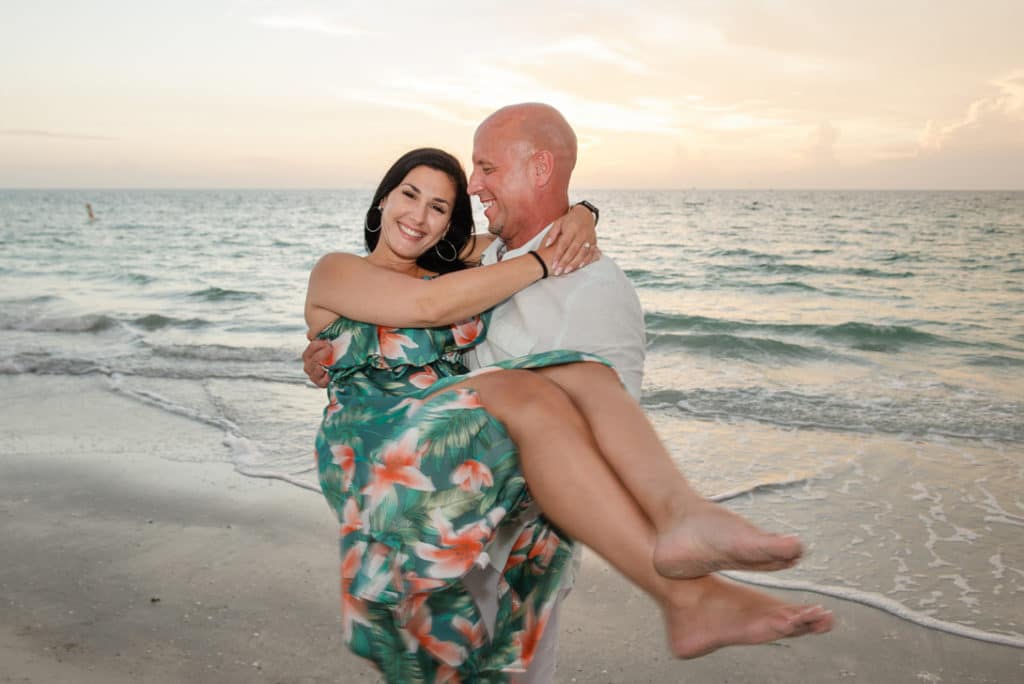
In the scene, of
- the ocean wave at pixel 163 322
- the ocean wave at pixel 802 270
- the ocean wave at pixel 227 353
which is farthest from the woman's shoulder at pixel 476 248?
the ocean wave at pixel 802 270

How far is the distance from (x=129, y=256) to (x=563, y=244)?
22.7m

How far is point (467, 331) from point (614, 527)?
1.08m

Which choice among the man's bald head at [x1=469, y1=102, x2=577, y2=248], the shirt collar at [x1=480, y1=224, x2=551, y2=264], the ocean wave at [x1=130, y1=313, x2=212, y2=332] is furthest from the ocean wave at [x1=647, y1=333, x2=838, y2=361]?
the man's bald head at [x1=469, y1=102, x2=577, y2=248]

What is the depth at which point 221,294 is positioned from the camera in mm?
15227

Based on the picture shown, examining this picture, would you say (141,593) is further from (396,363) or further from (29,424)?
(29,424)

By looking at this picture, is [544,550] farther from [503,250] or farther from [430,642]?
[503,250]

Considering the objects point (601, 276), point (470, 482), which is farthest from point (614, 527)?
point (601, 276)

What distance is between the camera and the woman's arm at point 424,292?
2537 millimetres

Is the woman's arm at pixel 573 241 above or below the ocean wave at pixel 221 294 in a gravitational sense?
above

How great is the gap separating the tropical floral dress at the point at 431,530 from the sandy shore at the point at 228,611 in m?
0.85

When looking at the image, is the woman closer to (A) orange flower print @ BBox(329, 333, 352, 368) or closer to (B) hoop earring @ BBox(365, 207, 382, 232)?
(A) orange flower print @ BBox(329, 333, 352, 368)

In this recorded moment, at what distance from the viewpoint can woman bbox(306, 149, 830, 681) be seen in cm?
185

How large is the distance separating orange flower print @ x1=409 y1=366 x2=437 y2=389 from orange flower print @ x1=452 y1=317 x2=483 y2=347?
137 mm

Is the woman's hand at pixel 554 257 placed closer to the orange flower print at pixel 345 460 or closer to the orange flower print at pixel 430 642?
the orange flower print at pixel 345 460
